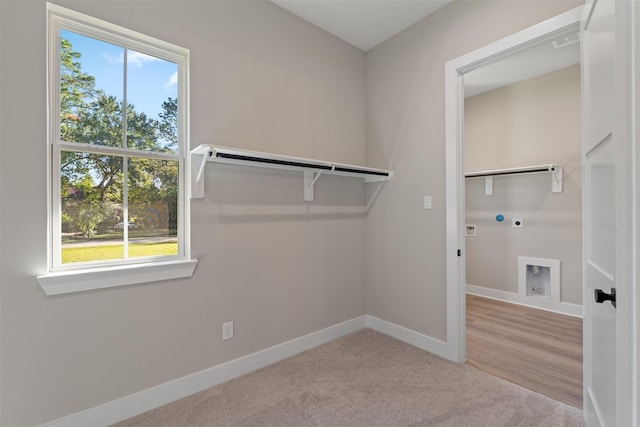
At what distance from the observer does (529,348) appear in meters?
2.51

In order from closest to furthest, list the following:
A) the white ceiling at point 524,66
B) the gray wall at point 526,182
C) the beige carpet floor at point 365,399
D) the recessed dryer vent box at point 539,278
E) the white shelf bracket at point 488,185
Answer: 1. the beige carpet floor at point 365,399
2. the white ceiling at point 524,66
3. the gray wall at point 526,182
4. the recessed dryer vent box at point 539,278
5. the white shelf bracket at point 488,185

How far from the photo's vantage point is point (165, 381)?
181 cm

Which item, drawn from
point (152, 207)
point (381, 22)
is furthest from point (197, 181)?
point (381, 22)

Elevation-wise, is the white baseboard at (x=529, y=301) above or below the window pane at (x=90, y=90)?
below

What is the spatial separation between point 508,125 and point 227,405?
4.19 meters

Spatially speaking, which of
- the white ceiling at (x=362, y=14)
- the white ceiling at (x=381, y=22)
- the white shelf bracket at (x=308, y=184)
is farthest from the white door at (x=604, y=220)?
the white shelf bracket at (x=308, y=184)

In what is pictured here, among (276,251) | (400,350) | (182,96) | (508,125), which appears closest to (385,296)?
(400,350)

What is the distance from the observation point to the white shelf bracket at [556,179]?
10.6 ft

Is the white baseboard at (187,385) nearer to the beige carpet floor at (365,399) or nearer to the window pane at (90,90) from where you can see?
the beige carpet floor at (365,399)

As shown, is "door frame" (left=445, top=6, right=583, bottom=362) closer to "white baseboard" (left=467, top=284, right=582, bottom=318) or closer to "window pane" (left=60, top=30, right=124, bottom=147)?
"white baseboard" (left=467, top=284, right=582, bottom=318)

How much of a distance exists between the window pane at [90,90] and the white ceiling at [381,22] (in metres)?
1.32

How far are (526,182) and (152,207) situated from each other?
391 centimetres

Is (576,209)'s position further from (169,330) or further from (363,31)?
(169,330)

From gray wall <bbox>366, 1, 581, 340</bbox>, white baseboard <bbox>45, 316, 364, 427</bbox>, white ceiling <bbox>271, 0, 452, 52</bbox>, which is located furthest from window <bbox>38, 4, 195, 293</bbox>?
gray wall <bbox>366, 1, 581, 340</bbox>
